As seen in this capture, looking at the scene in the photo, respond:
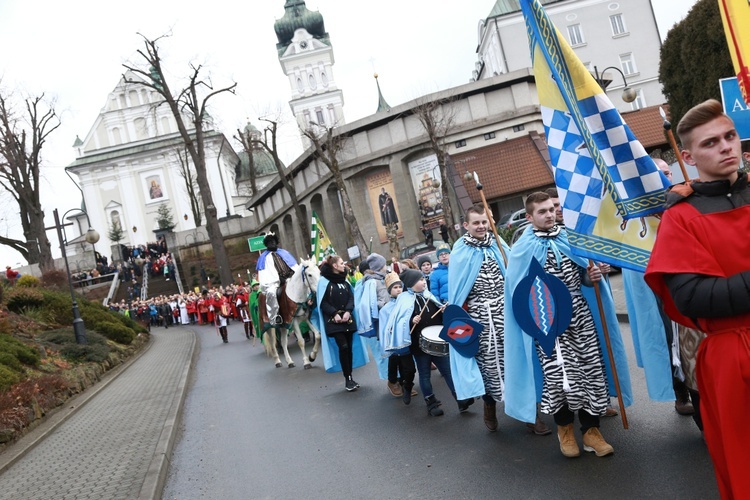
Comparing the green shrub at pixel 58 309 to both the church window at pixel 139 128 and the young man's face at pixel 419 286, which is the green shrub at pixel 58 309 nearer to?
the young man's face at pixel 419 286

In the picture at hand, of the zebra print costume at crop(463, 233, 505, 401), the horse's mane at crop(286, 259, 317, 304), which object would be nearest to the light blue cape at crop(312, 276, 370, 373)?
the horse's mane at crop(286, 259, 317, 304)

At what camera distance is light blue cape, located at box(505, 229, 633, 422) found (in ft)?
21.3

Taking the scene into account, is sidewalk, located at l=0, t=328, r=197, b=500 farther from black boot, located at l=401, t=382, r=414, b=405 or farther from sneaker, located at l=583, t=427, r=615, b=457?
sneaker, located at l=583, t=427, r=615, b=457

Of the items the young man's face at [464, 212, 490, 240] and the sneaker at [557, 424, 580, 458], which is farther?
the young man's face at [464, 212, 490, 240]

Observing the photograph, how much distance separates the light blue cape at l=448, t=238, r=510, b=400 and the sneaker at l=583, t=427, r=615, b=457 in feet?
5.49

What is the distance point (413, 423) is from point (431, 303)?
146 cm

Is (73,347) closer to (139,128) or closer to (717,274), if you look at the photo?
(717,274)

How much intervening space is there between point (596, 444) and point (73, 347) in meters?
16.2

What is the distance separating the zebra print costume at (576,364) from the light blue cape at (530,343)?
4.1 inches

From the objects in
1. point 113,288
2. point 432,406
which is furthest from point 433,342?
point 113,288

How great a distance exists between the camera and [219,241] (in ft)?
149

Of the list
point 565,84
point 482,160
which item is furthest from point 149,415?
point 482,160

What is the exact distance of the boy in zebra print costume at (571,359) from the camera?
243 inches

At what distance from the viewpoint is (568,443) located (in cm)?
633
